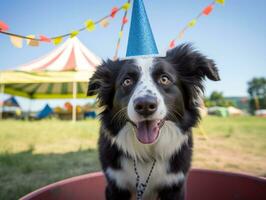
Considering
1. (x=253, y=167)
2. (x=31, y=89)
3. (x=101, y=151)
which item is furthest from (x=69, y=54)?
(x=101, y=151)

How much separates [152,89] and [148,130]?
0.25 meters

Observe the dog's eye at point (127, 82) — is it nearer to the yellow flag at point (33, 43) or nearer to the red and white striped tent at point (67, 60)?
the yellow flag at point (33, 43)

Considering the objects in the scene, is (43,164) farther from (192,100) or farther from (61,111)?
(61,111)

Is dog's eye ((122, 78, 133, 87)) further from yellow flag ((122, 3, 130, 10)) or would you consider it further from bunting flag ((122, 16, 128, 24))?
bunting flag ((122, 16, 128, 24))

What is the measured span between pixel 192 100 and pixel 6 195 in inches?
78.7

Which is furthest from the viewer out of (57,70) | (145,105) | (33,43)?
(57,70)

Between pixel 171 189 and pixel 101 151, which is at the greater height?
pixel 101 151

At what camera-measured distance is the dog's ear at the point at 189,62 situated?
6.24ft

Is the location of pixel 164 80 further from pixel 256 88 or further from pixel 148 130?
pixel 256 88

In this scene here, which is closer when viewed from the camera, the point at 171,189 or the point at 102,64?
the point at 171,189

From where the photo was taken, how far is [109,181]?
1794mm

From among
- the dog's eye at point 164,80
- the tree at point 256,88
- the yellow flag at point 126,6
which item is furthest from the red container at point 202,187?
the tree at point 256,88

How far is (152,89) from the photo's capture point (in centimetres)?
161

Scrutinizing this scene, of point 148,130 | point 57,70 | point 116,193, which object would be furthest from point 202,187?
point 57,70
